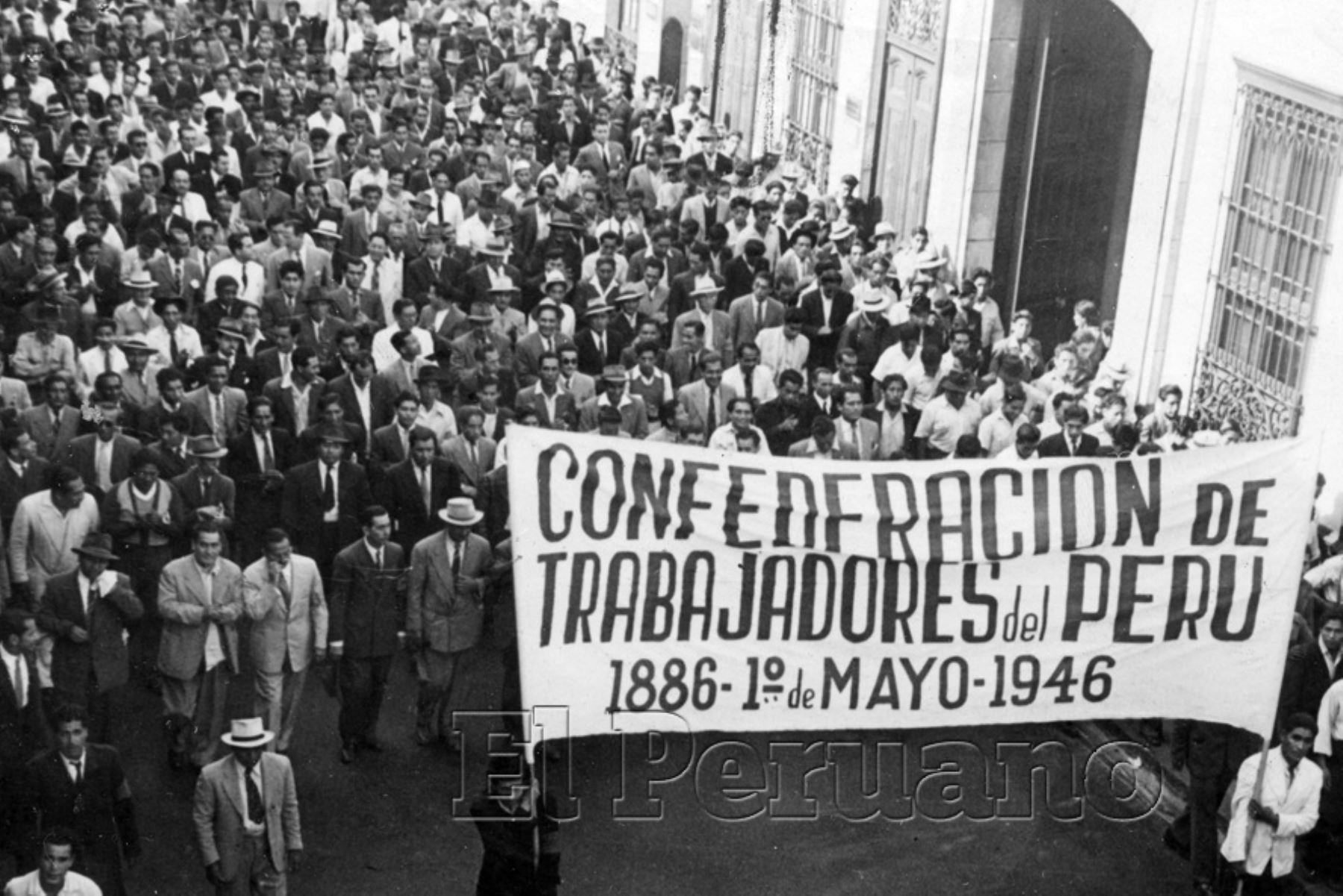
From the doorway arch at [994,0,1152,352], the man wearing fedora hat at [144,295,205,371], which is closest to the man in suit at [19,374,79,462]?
the man wearing fedora hat at [144,295,205,371]

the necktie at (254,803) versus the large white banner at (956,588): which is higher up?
the large white banner at (956,588)

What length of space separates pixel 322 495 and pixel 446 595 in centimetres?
166

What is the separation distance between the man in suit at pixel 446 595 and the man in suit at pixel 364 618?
0.13 metres

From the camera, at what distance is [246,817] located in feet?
32.0

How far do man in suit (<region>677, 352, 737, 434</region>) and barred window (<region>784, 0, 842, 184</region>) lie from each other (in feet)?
33.0

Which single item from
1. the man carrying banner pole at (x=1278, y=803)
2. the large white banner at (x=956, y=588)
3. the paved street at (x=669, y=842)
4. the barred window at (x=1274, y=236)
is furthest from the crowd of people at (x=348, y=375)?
the man carrying banner pole at (x=1278, y=803)

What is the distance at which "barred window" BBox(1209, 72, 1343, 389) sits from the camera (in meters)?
14.8

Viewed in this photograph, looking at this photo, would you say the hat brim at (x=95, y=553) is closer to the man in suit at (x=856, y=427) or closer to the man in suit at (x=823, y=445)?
the man in suit at (x=823, y=445)

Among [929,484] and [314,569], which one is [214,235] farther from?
[929,484]

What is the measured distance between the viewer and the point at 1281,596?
944 centimetres

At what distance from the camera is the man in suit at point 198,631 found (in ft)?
37.1

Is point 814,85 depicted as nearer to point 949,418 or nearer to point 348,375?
point 949,418

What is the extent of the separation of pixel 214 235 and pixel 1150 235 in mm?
8149

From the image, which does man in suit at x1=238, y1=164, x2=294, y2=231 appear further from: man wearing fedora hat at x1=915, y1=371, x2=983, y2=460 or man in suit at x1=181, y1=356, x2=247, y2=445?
man wearing fedora hat at x1=915, y1=371, x2=983, y2=460
